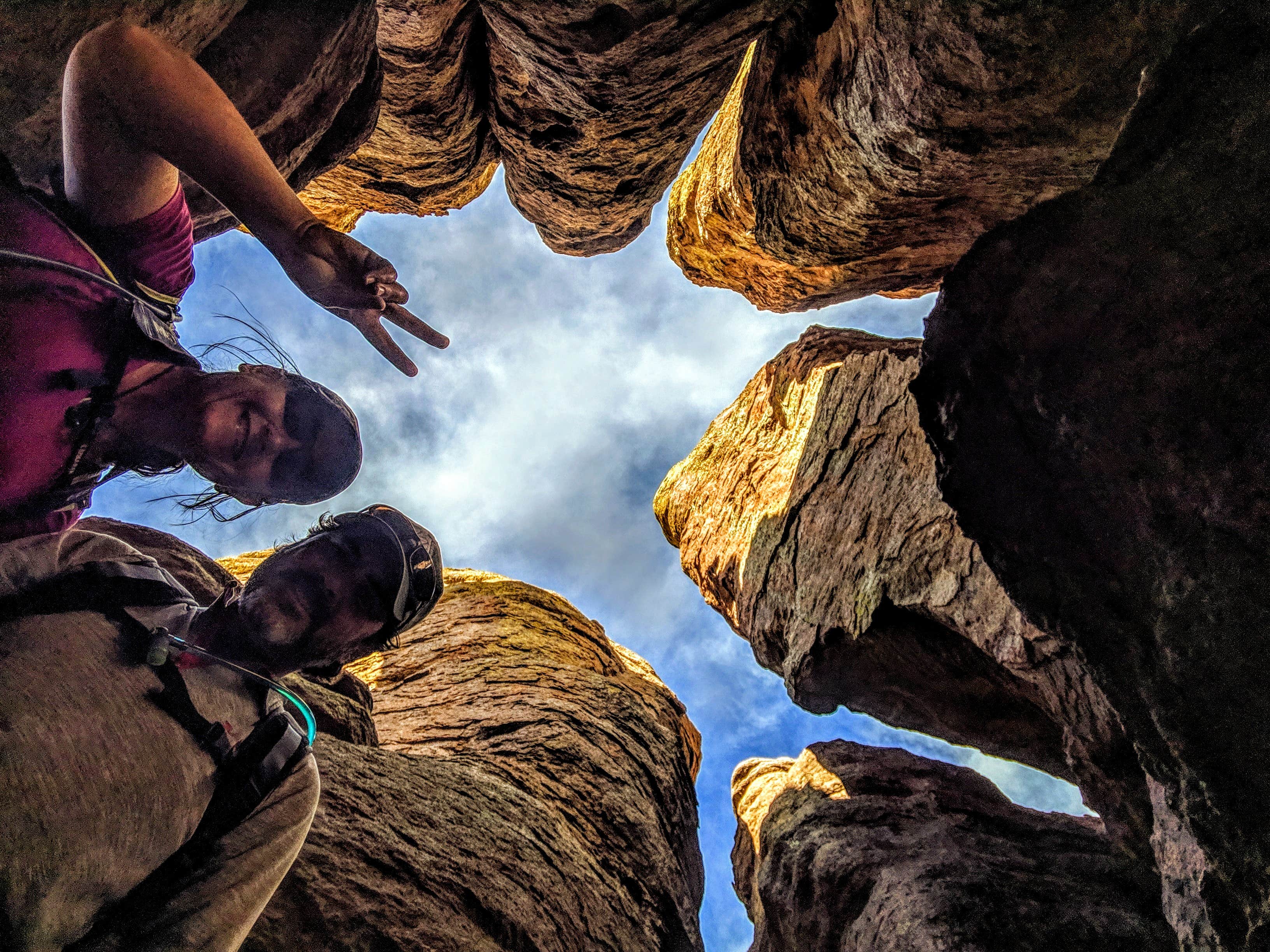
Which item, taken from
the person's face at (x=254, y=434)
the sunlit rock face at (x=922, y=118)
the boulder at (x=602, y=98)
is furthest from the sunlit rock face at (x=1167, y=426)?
the person's face at (x=254, y=434)

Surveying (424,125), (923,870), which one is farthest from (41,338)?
(424,125)

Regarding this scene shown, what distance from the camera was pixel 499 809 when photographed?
5.30m

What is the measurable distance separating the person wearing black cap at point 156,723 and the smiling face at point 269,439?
0.35m

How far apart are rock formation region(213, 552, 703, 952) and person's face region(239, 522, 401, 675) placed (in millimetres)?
1436

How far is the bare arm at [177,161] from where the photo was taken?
250 cm

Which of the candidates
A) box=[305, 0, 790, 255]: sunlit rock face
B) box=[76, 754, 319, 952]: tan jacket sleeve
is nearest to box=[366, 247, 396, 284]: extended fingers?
box=[76, 754, 319, 952]: tan jacket sleeve

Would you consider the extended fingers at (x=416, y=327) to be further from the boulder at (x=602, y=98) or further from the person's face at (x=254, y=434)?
the boulder at (x=602, y=98)

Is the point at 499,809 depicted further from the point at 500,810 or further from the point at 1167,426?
the point at 1167,426

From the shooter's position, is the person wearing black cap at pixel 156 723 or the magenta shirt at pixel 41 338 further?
the magenta shirt at pixel 41 338

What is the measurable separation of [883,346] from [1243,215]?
6.48m

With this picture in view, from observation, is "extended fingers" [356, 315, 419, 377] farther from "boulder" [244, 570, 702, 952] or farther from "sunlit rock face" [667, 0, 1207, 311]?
"sunlit rock face" [667, 0, 1207, 311]

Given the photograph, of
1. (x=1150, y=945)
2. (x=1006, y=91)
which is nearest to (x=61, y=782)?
(x=1150, y=945)

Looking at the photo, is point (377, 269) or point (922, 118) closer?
point (377, 269)

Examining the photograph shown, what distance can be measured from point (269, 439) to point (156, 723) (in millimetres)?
1371
